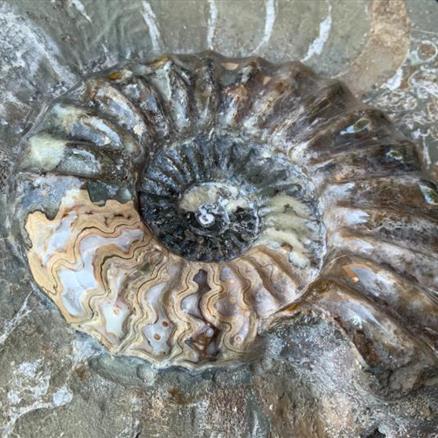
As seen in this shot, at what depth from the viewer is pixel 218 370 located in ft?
4.39

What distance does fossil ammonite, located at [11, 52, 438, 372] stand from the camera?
3.89ft

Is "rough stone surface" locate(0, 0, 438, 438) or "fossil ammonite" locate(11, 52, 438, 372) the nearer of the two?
"fossil ammonite" locate(11, 52, 438, 372)

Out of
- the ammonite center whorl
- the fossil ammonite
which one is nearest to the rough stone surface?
the fossil ammonite

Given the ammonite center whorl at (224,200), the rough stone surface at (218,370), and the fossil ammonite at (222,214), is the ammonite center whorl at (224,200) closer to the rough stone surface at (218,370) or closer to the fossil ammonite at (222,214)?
the fossil ammonite at (222,214)

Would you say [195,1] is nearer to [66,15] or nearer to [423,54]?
[66,15]

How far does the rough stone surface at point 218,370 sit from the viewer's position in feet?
4.26

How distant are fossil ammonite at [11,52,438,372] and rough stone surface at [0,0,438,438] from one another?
9 cm

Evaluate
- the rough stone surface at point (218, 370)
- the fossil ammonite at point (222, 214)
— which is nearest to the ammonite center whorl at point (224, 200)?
the fossil ammonite at point (222, 214)

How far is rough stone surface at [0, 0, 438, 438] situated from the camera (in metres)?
1.30

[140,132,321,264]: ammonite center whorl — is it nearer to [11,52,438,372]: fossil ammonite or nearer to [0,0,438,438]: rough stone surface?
[11,52,438,372]: fossil ammonite

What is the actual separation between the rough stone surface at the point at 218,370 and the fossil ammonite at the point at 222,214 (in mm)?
90

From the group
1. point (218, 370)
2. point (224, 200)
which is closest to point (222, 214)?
point (224, 200)

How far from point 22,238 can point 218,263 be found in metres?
0.41

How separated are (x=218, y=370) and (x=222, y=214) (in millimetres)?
334
